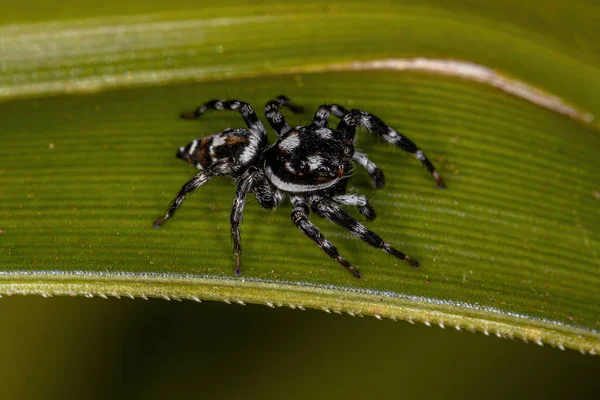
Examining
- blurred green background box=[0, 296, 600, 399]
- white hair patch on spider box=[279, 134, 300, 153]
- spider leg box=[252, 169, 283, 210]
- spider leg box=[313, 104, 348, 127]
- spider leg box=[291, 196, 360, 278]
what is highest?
spider leg box=[313, 104, 348, 127]

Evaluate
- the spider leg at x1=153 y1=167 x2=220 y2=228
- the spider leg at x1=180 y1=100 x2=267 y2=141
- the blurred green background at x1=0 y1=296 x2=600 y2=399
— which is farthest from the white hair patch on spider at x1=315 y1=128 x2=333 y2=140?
the blurred green background at x1=0 y1=296 x2=600 y2=399

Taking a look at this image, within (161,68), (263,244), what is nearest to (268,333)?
(263,244)

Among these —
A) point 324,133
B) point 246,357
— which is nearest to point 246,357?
point 246,357

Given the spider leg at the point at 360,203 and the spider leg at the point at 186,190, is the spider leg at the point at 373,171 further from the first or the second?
the spider leg at the point at 186,190

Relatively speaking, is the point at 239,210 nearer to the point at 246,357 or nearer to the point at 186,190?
the point at 186,190

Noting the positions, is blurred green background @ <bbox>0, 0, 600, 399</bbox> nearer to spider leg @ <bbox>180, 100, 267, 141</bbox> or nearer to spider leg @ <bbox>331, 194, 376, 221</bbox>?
spider leg @ <bbox>331, 194, 376, 221</bbox>

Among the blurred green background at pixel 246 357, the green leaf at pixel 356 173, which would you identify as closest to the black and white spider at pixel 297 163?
the green leaf at pixel 356 173
